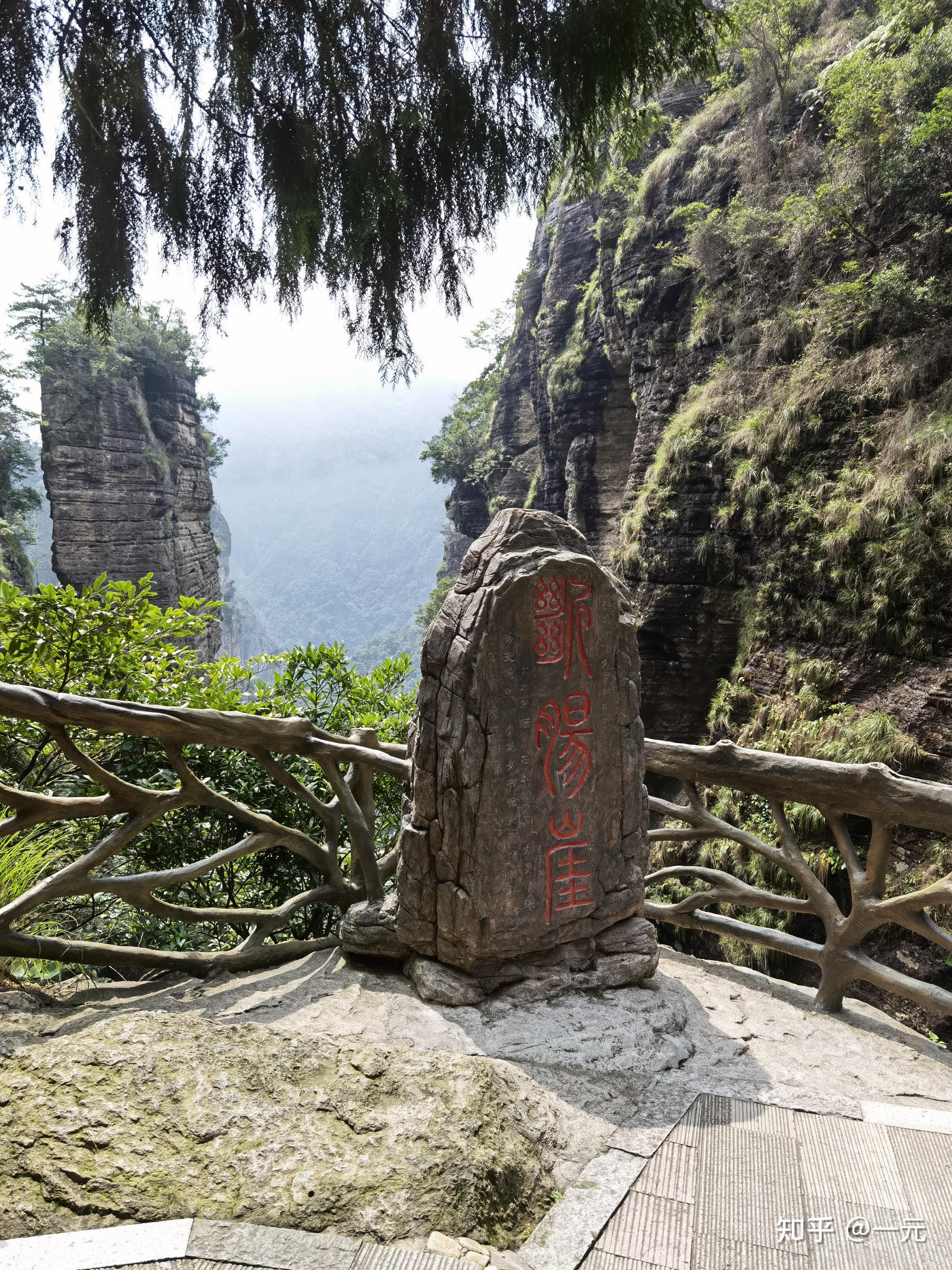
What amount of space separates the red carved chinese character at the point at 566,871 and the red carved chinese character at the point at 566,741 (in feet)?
0.40

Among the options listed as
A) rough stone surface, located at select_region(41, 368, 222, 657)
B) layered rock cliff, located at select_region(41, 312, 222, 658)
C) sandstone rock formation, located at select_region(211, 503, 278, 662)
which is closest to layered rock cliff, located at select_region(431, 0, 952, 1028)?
layered rock cliff, located at select_region(41, 312, 222, 658)

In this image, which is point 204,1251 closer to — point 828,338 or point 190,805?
point 190,805

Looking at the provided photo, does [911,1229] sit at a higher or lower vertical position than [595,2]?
lower

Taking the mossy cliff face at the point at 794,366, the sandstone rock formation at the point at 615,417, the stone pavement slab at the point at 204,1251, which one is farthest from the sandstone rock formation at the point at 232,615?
the stone pavement slab at the point at 204,1251

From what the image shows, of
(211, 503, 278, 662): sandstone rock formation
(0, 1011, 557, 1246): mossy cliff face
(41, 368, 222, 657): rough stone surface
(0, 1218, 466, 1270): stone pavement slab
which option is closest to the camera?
(0, 1218, 466, 1270): stone pavement slab

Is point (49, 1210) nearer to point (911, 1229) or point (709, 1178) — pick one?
point (709, 1178)

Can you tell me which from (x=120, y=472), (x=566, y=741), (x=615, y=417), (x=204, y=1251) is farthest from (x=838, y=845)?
(x=120, y=472)

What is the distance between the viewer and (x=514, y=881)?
2787 millimetres

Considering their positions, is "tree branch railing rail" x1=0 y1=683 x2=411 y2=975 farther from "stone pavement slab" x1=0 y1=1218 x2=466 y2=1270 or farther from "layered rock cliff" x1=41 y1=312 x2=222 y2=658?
"layered rock cliff" x1=41 y1=312 x2=222 y2=658

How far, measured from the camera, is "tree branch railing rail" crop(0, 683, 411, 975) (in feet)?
9.22

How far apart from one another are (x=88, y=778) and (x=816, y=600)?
6.92 m

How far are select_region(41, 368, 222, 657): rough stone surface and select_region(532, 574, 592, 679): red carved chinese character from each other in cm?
1622

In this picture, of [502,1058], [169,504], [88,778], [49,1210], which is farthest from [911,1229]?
[169,504]

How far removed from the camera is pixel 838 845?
10.6ft
